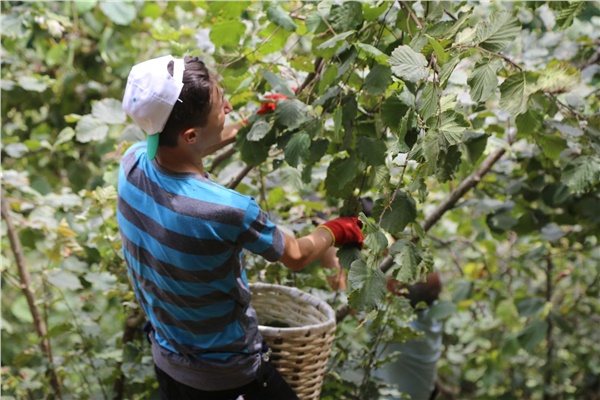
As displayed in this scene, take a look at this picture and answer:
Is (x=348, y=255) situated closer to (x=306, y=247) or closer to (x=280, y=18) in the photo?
(x=306, y=247)

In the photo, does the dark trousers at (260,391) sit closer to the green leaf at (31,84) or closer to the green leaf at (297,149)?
the green leaf at (297,149)

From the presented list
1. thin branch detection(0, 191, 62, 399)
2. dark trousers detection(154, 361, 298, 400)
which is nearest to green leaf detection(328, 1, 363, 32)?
dark trousers detection(154, 361, 298, 400)

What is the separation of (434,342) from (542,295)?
719 millimetres

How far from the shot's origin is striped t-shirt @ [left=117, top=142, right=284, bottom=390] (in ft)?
4.33

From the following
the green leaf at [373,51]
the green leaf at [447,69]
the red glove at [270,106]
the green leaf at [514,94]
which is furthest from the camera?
the red glove at [270,106]

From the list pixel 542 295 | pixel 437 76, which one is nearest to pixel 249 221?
pixel 437 76

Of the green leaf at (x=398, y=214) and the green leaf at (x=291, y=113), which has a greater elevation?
the green leaf at (x=291, y=113)

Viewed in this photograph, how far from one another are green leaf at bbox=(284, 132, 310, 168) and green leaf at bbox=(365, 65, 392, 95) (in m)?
0.16

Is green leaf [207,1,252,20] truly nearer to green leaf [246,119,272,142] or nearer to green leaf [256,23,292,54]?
green leaf [256,23,292,54]

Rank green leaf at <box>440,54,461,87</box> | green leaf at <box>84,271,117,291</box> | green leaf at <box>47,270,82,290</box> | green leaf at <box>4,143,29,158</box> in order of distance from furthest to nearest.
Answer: green leaf at <box>4,143,29,158</box> < green leaf at <box>84,271,117,291</box> < green leaf at <box>47,270,82,290</box> < green leaf at <box>440,54,461,87</box>

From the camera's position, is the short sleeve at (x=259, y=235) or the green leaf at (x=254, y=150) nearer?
the short sleeve at (x=259, y=235)

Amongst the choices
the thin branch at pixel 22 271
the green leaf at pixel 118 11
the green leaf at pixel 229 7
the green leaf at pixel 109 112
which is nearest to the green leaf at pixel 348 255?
the green leaf at pixel 229 7

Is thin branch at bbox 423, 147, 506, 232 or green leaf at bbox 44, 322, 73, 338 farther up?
thin branch at bbox 423, 147, 506, 232

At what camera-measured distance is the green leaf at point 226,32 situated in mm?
1611
